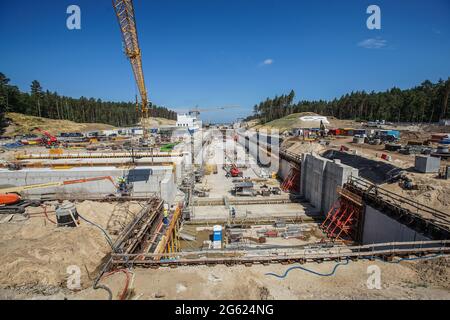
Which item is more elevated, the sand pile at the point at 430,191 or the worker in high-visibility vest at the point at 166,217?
the sand pile at the point at 430,191

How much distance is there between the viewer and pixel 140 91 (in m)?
38.8

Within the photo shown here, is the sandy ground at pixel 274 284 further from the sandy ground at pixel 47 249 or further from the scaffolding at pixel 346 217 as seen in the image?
the scaffolding at pixel 346 217

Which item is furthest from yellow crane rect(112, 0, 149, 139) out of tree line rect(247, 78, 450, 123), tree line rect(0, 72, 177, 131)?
tree line rect(247, 78, 450, 123)

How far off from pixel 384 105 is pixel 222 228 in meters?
101

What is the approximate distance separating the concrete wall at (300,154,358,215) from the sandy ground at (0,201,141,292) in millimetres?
19676

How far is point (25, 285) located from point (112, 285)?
3702 mm

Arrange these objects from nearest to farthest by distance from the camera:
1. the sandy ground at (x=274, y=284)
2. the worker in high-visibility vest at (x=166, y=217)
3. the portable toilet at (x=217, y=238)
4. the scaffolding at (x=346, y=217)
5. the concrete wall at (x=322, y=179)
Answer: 1. the sandy ground at (x=274, y=284)
2. the portable toilet at (x=217, y=238)
3. the worker in high-visibility vest at (x=166, y=217)
4. the scaffolding at (x=346, y=217)
5. the concrete wall at (x=322, y=179)

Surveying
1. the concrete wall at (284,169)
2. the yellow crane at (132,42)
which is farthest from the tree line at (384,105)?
the yellow crane at (132,42)

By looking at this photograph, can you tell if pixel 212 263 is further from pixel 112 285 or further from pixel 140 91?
pixel 140 91

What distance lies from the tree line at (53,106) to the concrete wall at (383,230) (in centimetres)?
8316

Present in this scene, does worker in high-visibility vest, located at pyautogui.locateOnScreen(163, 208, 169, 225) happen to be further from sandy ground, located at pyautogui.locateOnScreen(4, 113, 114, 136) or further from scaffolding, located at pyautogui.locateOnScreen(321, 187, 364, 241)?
sandy ground, located at pyautogui.locateOnScreen(4, 113, 114, 136)

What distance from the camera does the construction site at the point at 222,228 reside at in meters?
8.79

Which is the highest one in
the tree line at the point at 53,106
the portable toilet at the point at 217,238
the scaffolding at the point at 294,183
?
the tree line at the point at 53,106
